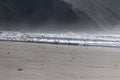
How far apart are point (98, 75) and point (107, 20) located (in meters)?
121

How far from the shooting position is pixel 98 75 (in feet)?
34.6

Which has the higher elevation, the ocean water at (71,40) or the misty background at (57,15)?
the misty background at (57,15)

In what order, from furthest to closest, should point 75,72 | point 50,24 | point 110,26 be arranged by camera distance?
point 110,26 < point 50,24 < point 75,72

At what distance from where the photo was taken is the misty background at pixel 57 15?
116375 millimetres

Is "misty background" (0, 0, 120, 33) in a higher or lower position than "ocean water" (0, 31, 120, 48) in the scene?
higher

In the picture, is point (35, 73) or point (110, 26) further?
point (110, 26)

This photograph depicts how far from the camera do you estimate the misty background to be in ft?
382

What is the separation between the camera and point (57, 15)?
125m

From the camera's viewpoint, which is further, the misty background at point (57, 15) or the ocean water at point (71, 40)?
the misty background at point (57, 15)

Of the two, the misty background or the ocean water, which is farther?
the misty background

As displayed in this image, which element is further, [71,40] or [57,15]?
[57,15]

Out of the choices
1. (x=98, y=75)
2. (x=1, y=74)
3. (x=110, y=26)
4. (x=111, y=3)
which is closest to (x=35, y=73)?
(x=1, y=74)

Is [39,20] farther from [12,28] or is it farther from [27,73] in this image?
[27,73]

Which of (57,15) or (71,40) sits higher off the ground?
(57,15)
